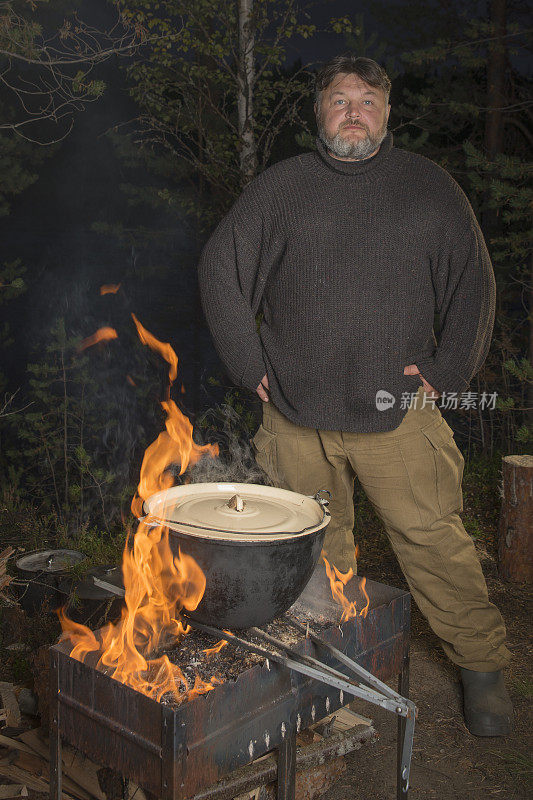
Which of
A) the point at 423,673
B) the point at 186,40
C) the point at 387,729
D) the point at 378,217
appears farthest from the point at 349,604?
the point at 186,40

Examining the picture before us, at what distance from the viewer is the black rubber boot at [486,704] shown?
111 inches

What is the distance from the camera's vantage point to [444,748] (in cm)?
278

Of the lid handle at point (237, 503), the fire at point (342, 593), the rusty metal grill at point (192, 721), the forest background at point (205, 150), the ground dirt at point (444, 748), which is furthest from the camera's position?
the forest background at point (205, 150)

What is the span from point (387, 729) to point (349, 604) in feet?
2.68

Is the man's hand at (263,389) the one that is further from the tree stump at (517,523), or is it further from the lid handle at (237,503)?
the tree stump at (517,523)

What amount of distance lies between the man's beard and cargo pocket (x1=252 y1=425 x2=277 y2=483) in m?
1.10

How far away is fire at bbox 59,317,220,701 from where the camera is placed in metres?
1.94

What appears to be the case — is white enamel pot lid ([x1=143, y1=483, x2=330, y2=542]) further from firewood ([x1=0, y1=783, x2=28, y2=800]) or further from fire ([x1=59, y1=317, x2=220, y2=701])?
firewood ([x1=0, y1=783, x2=28, y2=800])

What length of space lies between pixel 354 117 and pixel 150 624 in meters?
1.87

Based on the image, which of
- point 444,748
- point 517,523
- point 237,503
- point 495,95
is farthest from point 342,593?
point 495,95

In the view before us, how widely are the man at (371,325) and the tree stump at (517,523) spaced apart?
1.66m

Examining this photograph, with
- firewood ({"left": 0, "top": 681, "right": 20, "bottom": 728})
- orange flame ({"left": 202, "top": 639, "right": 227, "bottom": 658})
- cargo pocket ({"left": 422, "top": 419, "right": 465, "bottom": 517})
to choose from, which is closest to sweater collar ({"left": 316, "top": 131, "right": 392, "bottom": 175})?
cargo pocket ({"left": 422, "top": 419, "right": 465, "bottom": 517})

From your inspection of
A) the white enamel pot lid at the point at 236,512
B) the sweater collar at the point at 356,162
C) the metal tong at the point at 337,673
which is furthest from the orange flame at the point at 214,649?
the sweater collar at the point at 356,162

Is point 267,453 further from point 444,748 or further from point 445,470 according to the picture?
point 444,748
